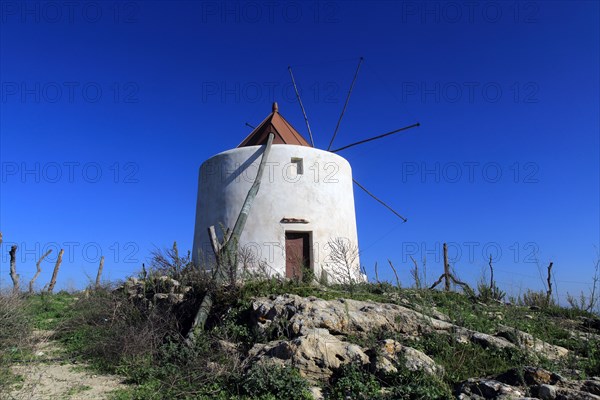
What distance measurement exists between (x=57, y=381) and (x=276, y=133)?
29.0ft

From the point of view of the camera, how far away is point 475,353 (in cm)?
561

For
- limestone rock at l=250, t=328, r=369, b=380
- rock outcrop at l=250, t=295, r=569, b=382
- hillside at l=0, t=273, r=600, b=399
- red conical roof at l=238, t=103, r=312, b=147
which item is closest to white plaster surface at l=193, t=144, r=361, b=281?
red conical roof at l=238, t=103, r=312, b=147

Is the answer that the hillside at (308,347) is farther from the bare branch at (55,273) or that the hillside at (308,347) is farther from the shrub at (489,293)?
the bare branch at (55,273)

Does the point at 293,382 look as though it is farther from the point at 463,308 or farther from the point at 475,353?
the point at 463,308

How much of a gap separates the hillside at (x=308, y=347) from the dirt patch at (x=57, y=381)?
48 millimetres

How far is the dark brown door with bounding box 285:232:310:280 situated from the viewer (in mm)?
11312

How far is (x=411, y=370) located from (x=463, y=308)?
3661 millimetres

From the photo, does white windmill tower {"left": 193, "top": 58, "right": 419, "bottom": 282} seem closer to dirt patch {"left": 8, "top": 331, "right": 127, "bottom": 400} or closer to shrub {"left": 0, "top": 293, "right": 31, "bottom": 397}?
shrub {"left": 0, "top": 293, "right": 31, "bottom": 397}

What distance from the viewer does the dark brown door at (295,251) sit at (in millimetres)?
11312

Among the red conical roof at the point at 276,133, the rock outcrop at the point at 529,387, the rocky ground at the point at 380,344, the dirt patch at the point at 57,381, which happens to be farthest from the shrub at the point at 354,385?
the red conical roof at the point at 276,133

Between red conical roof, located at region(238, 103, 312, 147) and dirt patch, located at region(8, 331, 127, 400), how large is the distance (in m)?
7.75

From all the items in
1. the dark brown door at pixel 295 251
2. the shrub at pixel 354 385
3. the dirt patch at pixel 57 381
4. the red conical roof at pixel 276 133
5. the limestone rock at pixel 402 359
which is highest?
the red conical roof at pixel 276 133

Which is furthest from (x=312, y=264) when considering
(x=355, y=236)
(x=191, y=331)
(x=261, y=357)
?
(x=261, y=357)

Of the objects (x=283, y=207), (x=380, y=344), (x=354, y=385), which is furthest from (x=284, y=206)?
(x=354, y=385)
